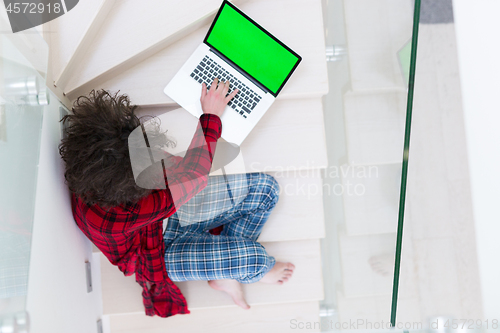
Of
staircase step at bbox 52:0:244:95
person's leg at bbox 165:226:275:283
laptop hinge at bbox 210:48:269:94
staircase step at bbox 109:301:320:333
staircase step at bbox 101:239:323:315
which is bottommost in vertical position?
staircase step at bbox 109:301:320:333

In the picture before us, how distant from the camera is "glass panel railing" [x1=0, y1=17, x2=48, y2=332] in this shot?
2.02ft

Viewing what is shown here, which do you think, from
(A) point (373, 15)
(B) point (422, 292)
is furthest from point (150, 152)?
(B) point (422, 292)

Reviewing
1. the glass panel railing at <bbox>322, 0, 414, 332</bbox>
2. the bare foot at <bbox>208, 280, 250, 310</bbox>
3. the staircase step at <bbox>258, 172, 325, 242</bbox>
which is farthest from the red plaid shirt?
the glass panel railing at <bbox>322, 0, 414, 332</bbox>

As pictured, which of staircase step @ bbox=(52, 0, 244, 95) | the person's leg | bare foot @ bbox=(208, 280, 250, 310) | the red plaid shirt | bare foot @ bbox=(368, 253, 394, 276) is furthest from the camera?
bare foot @ bbox=(208, 280, 250, 310)

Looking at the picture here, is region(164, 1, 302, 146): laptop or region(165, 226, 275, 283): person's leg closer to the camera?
region(164, 1, 302, 146): laptop

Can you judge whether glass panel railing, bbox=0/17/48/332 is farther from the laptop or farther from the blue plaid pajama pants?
the blue plaid pajama pants

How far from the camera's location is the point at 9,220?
645 millimetres

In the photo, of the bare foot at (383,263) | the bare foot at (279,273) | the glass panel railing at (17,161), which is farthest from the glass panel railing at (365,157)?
the glass panel railing at (17,161)

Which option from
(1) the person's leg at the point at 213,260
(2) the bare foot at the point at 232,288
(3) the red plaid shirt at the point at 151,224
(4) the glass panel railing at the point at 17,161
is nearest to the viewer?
(4) the glass panel railing at the point at 17,161

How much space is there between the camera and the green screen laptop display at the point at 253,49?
1.07 meters

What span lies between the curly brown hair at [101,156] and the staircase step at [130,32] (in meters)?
0.24

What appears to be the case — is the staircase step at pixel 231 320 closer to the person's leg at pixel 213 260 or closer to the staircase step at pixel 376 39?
the person's leg at pixel 213 260

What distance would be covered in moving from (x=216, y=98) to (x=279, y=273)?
72 centimetres

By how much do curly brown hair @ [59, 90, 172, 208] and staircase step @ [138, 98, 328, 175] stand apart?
1.51ft
